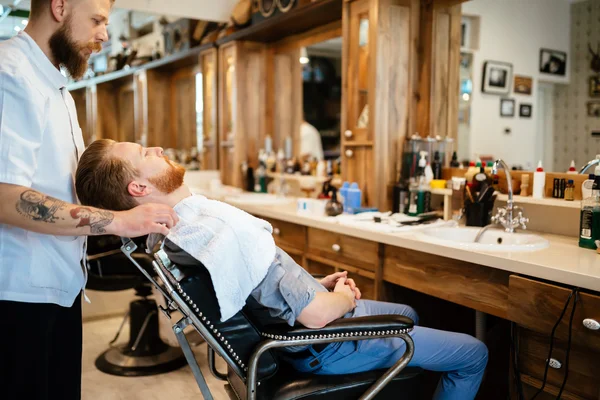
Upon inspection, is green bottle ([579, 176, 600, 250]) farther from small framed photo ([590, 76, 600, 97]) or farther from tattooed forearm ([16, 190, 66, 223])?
tattooed forearm ([16, 190, 66, 223])

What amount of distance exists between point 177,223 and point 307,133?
2.67 meters

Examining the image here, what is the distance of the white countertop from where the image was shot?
1521 mm

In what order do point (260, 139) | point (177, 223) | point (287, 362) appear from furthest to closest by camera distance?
Answer: point (260, 139) < point (287, 362) < point (177, 223)

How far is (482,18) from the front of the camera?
2.65 metres

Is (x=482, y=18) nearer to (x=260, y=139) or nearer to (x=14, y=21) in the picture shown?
(x=260, y=139)

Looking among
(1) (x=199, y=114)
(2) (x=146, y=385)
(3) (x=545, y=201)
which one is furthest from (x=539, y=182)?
(1) (x=199, y=114)

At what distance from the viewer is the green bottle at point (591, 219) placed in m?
1.80

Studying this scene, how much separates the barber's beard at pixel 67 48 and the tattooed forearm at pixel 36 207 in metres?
0.38

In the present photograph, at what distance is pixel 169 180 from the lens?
1434 millimetres

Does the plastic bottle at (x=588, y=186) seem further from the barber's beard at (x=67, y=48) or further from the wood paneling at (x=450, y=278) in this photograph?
the barber's beard at (x=67, y=48)

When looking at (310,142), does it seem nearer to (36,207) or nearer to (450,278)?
(450,278)

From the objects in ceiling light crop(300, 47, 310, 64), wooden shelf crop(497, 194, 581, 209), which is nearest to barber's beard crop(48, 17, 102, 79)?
wooden shelf crop(497, 194, 581, 209)

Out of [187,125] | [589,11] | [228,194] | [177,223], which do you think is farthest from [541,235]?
[187,125]

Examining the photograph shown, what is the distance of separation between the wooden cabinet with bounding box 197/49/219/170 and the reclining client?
3164 millimetres
